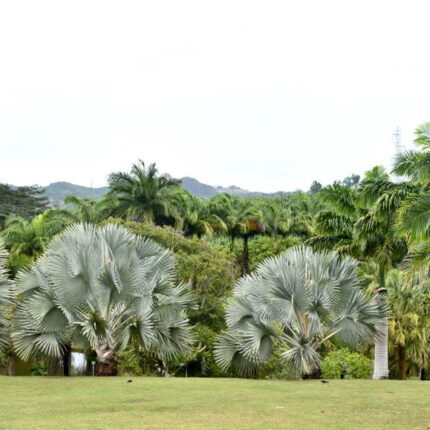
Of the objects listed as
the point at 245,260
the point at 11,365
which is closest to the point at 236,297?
the point at 11,365

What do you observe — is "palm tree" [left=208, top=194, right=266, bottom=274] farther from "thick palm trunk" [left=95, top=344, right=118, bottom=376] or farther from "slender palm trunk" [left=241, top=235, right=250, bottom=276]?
"thick palm trunk" [left=95, top=344, right=118, bottom=376]

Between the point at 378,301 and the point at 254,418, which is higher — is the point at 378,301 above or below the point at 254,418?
above

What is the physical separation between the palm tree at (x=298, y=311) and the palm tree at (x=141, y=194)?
22.6 m

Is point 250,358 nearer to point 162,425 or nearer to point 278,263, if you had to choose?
point 278,263

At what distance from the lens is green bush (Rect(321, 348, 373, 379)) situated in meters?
26.0

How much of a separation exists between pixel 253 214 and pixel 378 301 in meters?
33.2

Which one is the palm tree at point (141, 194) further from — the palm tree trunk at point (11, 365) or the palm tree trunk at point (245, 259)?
the palm tree trunk at point (11, 365)

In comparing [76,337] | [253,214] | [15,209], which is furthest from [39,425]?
[15,209]

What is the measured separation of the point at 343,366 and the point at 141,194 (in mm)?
22584

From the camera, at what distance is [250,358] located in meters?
23.8

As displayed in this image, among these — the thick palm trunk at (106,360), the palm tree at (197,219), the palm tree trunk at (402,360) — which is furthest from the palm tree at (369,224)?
the palm tree at (197,219)

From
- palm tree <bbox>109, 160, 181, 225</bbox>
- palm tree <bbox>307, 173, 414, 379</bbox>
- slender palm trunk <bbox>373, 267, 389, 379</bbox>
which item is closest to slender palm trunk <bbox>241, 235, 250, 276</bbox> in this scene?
palm tree <bbox>109, 160, 181, 225</bbox>

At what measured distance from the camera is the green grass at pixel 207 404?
1243 cm

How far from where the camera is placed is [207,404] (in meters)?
15.2
